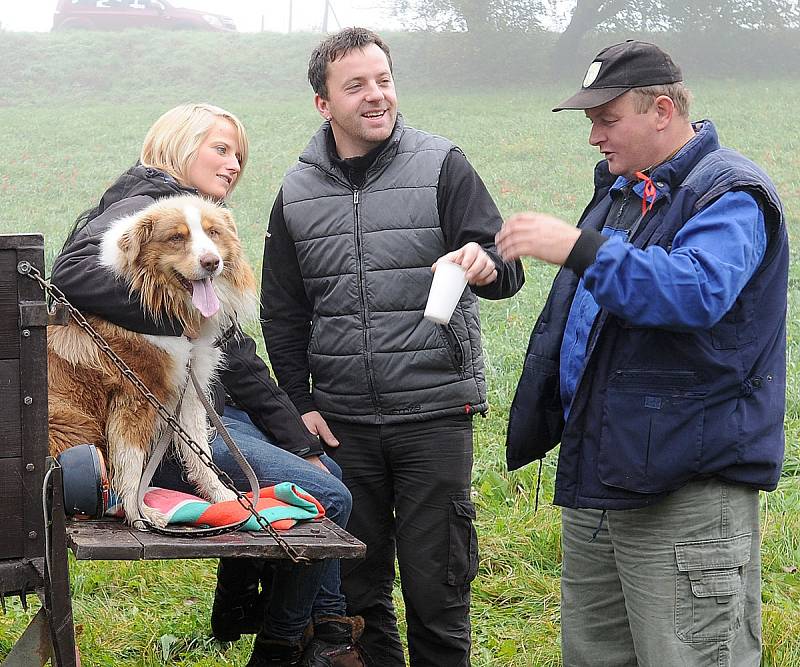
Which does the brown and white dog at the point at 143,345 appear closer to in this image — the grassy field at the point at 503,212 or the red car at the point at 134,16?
the grassy field at the point at 503,212

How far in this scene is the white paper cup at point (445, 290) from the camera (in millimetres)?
2674

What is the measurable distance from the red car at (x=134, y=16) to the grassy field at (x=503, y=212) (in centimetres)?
276

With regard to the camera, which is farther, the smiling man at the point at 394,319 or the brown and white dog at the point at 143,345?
the smiling man at the point at 394,319

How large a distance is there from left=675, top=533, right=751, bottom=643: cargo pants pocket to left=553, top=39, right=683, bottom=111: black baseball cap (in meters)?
1.27

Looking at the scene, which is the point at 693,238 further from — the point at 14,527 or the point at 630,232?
the point at 14,527

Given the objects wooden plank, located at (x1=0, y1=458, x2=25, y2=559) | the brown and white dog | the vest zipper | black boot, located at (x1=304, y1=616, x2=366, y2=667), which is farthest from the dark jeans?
wooden plank, located at (x1=0, y1=458, x2=25, y2=559)

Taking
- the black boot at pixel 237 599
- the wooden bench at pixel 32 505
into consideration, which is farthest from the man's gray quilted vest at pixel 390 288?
the wooden bench at pixel 32 505

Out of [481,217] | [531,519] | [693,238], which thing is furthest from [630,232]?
[531,519]

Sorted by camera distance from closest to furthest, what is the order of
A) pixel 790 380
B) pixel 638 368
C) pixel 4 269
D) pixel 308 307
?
pixel 4 269 < pixel 638 368 < pixel 308 307 < pixel 790 380

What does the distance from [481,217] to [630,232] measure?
2.08 feet

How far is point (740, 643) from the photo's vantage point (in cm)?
260

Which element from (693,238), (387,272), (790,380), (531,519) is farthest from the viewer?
(790,380)

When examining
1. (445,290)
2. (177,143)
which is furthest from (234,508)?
(177,143)

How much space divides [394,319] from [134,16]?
21.3 metres
